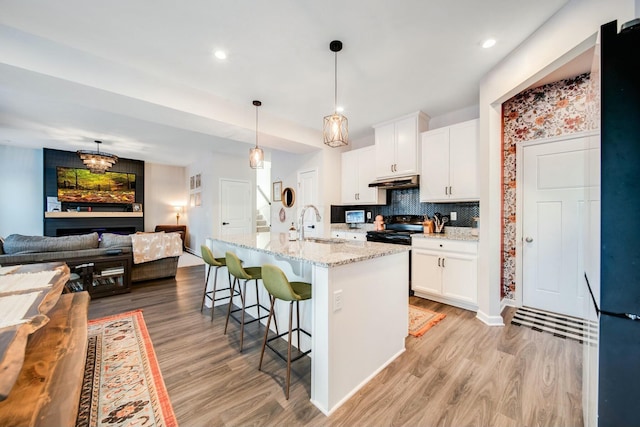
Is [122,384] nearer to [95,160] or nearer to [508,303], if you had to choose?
[508,303]

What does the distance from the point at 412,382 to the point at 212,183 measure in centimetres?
605

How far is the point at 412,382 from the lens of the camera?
1.80 metres

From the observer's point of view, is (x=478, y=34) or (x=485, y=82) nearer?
(x=478, y=34)

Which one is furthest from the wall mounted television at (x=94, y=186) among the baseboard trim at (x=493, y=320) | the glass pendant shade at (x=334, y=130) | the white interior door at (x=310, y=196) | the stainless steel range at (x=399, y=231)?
the baseboard trim at (x=493, y=320)

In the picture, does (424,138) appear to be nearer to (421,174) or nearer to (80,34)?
(421,174)

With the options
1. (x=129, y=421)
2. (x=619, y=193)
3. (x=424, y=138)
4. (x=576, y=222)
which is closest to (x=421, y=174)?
(x=424, y=138)

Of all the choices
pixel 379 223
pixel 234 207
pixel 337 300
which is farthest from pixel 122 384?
pixel 234 207

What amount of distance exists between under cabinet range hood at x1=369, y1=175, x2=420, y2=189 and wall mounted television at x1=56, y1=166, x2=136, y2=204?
7365mm

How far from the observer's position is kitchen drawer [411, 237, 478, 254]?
292 cm

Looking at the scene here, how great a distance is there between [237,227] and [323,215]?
322 cm

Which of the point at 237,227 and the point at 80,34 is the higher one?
the point at 80,34

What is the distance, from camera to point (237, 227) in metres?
6.87

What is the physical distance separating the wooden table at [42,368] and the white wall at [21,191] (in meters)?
6.92


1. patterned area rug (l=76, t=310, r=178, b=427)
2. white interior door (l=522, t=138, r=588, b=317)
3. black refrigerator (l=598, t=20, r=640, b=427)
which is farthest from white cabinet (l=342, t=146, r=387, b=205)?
patterned area rug (l=76, t=310, r=178, b=427)
